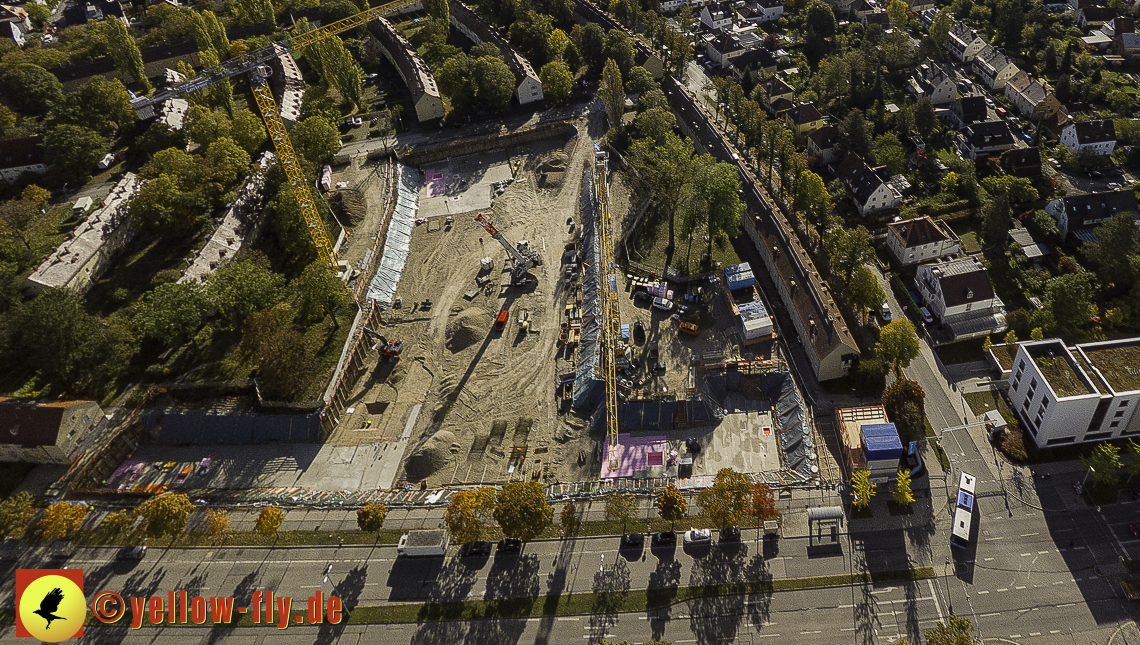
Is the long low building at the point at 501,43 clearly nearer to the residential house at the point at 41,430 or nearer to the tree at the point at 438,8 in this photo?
the tree at the point at 438,8

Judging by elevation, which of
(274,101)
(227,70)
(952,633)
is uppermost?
(227,70)

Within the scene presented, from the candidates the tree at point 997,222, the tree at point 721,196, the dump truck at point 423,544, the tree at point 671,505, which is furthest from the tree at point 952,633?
the tree at point 997,222

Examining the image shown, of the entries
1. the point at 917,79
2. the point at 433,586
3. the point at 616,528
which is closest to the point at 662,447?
the point at 616,528

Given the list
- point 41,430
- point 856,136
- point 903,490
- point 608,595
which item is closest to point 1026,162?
point 856,136

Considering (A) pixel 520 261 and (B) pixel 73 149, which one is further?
(B) pixel 73 149

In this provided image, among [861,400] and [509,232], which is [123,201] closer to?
[509,232]

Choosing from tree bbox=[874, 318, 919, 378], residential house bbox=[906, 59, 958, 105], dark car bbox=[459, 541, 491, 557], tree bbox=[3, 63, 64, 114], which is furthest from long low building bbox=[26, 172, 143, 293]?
residential house bbox=[906, 59, 958, 105]

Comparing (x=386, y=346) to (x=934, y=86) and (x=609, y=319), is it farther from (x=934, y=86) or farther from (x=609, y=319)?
(x=934, y=86)

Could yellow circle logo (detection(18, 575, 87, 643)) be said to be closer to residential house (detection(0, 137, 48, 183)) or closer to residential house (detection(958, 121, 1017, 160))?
residential house (detection(0, 137, 48, 183))
